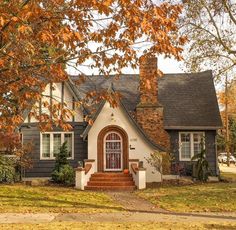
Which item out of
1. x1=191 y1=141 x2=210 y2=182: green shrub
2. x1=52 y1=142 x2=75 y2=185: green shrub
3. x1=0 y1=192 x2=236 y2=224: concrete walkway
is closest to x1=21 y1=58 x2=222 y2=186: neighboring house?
x1=52 y1=142 x2=75 y2=185: green shrub

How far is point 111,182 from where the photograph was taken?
21562mm

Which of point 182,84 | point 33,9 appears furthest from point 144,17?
point 182,84

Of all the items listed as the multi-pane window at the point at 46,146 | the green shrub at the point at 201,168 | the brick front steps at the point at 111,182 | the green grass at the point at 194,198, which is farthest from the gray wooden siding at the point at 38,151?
the green shrub at the point at 201,168

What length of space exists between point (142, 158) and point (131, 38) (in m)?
16.3

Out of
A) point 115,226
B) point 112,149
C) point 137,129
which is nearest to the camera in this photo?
point 115,226

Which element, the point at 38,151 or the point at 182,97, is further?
the point at 182,97

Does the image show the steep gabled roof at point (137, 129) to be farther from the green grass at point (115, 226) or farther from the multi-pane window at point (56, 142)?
the green grass at point (115, 226)

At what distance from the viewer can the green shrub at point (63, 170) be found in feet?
73.3

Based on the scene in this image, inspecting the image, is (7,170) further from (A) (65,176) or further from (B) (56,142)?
(B) (56,142)

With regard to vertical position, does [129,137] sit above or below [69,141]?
above

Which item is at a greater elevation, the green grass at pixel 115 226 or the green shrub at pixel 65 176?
the green shrub at pixel 65 176

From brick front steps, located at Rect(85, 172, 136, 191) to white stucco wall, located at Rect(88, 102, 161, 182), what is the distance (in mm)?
1625

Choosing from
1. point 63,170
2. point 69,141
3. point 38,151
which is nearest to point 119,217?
point 63,170

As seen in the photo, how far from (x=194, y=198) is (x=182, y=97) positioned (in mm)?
12671
